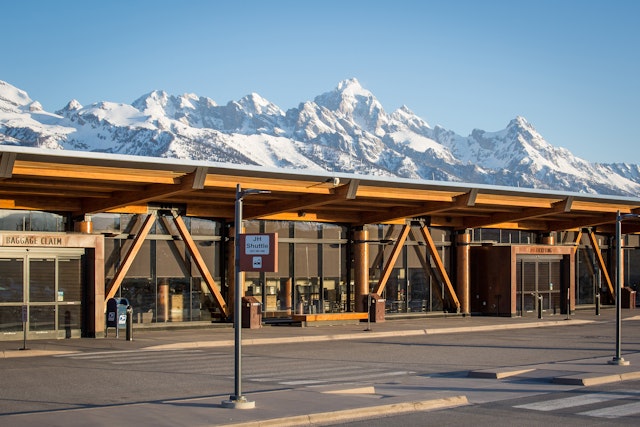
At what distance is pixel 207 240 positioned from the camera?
40.0 meters

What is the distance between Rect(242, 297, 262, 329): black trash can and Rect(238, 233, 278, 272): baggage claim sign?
21.7m

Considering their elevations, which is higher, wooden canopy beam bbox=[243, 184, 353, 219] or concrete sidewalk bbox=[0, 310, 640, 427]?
wooden canopy beam bbox=[243, 184, 353, 219]

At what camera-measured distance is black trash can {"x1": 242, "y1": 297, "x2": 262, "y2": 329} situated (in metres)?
38.6

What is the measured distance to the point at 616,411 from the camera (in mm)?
17156

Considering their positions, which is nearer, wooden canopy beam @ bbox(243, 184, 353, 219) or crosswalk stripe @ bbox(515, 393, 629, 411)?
crosswalk stripe @ bbox(515, 393, 629, 411)

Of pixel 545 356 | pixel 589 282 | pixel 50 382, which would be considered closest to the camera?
pixel 50 382

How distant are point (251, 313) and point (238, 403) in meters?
21.8

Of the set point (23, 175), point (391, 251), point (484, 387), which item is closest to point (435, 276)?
point (391, 251)

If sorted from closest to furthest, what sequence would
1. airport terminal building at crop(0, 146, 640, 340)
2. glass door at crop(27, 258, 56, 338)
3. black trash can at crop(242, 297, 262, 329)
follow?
glass door at crop(27, 258, 56, 338) → airport terminal building at crop(0, 146, 640, 340) → black trash can at crop(242, 297, 262, 329)

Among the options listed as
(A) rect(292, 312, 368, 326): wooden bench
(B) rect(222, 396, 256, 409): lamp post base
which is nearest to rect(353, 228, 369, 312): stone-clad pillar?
(A) rect(292, 312, 368, 326): wooden bench

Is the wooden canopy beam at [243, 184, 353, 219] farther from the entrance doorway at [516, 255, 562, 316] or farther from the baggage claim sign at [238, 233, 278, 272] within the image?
the baggage claim sign at [238, 233, 278, 272]

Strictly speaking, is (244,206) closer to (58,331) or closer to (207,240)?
(207,240)

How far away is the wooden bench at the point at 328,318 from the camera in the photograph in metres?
40.1

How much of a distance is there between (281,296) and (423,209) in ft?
23.9
